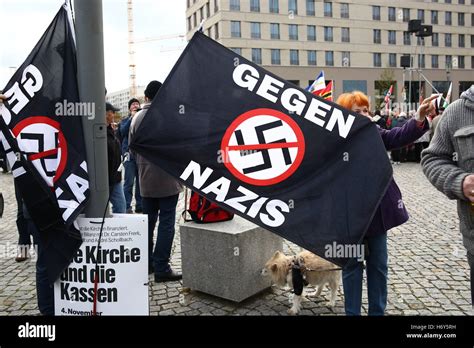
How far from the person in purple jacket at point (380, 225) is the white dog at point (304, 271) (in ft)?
1.88

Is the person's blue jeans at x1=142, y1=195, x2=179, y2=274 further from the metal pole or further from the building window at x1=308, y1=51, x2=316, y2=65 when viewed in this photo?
the building window at x1=308, y1=51, x2=316, y2=65

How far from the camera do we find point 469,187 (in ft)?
7.90

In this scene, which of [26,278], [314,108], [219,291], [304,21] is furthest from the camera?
[304,21]

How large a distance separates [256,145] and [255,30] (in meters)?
56.4

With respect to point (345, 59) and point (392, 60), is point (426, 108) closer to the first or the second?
point (345, 59)

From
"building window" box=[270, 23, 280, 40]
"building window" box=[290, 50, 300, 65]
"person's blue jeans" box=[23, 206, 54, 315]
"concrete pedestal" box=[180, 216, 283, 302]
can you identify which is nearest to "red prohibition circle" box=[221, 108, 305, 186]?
"concrete pedestal" box=[180, 216, 283, 302]

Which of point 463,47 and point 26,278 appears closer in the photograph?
point 26,278

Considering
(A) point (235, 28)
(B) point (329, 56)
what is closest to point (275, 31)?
(A) point (235, 28)

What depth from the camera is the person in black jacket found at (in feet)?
16.8

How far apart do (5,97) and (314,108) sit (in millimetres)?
2161

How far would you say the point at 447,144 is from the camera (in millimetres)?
2641

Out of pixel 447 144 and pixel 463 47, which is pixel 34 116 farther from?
pixel 463 47

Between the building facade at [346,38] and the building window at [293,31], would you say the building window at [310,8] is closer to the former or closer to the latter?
the building facade at [346,38]
